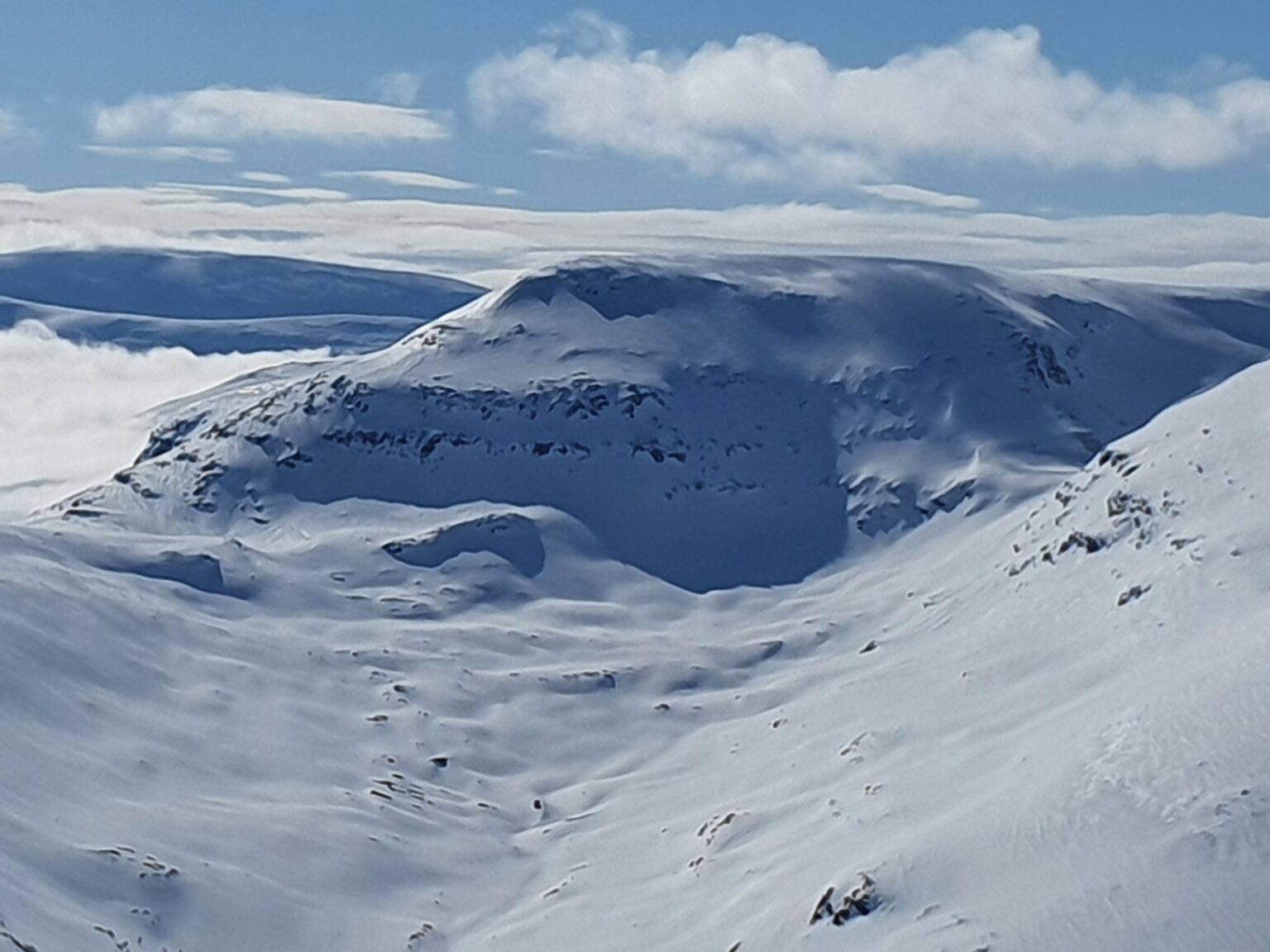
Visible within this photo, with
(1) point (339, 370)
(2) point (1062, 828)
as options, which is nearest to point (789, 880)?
(2) point (1062, 828)

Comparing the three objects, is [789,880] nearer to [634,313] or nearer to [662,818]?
[662,818]

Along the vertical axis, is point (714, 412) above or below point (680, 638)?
above

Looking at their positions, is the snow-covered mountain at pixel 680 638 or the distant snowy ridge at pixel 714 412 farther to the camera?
the distant snowy ridge at pixel 714 412

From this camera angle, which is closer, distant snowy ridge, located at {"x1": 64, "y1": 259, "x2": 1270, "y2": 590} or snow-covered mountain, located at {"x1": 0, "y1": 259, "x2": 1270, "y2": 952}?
snow-covered mountain, located at {"x1": 0, "y1": 259, "x2": 1270, "y2": 952}
